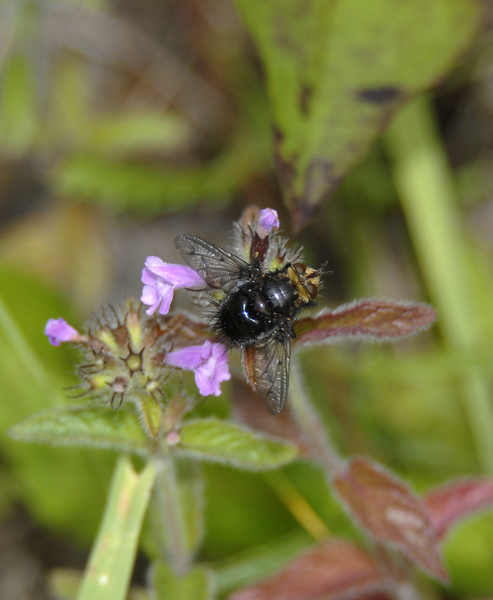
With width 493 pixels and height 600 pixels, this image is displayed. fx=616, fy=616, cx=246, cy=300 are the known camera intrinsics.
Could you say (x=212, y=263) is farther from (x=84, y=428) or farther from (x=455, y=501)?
(x=455, y=501)

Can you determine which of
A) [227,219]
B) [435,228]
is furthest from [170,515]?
[227,219]

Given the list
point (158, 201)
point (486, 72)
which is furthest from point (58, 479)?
point (486, 72)

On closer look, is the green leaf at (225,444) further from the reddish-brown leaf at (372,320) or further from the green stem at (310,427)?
the reddish-brown leaf at (372,320)

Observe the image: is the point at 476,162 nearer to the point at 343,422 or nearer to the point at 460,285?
the point at 460,285

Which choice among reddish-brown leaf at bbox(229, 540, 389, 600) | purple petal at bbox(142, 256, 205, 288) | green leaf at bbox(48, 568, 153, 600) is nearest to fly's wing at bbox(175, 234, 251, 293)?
purple petal at bbox(142, 256, 205, 288)

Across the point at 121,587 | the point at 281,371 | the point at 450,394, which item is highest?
the point at 281,371
